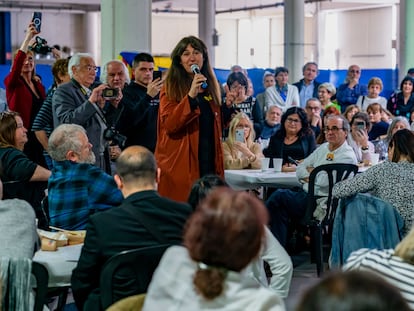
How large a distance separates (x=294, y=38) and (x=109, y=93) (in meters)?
12.8

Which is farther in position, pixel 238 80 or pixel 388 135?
pixel 238 80

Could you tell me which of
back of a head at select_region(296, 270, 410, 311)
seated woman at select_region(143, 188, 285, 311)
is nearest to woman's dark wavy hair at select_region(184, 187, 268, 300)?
seated woman at select_region(143, 188, 285, 311)

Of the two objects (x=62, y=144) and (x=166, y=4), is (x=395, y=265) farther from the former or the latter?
(x=166, y=4)

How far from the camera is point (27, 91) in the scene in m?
7.14

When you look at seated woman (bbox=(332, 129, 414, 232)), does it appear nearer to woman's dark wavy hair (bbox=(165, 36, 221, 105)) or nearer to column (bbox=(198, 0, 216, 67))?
woman's dark wavy hair (bbox=(165, 36, 221, 105))

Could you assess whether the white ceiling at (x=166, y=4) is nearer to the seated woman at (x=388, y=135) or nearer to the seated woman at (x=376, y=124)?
the seated woman at (x=376, y=124)

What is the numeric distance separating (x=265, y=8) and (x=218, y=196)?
2651cm

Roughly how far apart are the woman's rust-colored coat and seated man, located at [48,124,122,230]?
0.64 metres

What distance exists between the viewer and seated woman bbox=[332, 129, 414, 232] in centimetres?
532

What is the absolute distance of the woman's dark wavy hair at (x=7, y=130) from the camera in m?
5.52

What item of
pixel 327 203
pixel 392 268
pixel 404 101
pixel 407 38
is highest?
pixel 407 38

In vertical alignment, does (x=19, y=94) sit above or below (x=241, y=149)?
above

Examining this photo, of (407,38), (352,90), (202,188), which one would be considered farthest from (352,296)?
(407,38)

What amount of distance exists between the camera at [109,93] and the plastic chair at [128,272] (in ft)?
9.92
